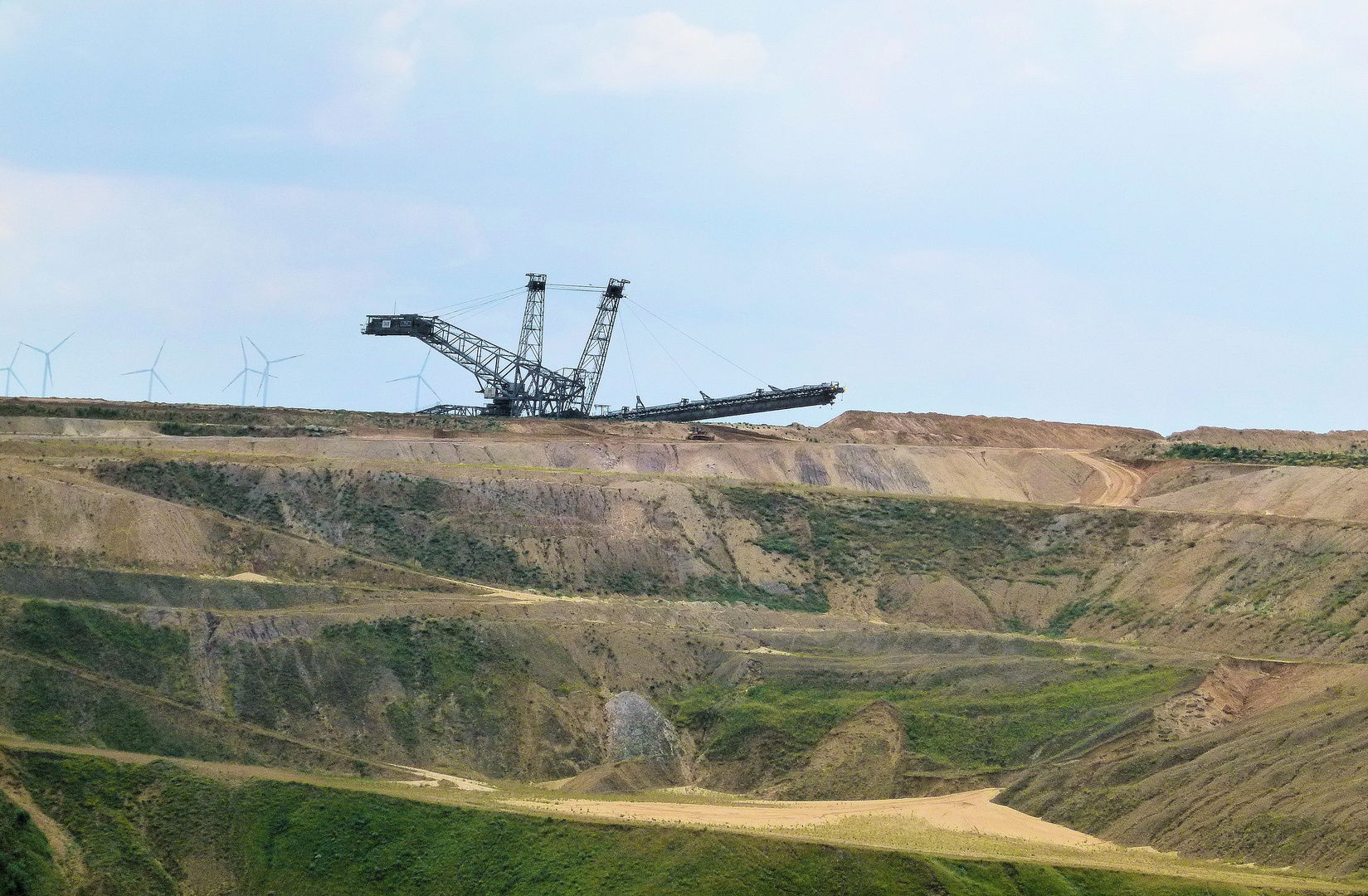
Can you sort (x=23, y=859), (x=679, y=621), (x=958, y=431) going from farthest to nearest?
(x=958, y=431) → (x=679, y=621) → (x=23, y=859)

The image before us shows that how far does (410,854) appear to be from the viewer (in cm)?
4406

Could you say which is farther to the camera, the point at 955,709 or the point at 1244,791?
the point at 955,709

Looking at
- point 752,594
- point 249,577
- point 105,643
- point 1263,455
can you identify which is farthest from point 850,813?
point 1263,455

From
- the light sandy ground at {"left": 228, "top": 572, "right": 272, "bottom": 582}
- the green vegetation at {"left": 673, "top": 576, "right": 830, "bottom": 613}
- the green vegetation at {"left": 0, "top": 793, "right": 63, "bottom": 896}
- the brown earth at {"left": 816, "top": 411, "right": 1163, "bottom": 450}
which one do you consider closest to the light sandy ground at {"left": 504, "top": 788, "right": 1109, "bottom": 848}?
the green vegetation at {"left": 0, "top": 793, "right": 63, "bottom": 896}

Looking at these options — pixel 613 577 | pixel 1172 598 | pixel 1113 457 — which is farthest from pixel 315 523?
pixel 1113 457

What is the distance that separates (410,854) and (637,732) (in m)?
15.8

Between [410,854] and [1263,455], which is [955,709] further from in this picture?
[1263,455]

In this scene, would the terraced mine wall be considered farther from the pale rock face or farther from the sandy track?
the pale rock face

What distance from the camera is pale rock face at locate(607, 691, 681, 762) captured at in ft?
191

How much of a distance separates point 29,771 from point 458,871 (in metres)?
11.5

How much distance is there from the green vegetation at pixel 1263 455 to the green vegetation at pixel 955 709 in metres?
42.0

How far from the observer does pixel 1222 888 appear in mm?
40031

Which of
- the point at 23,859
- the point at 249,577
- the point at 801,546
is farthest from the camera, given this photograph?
the point at 801,546

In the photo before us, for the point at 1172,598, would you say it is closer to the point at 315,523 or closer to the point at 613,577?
the point at 613,577
